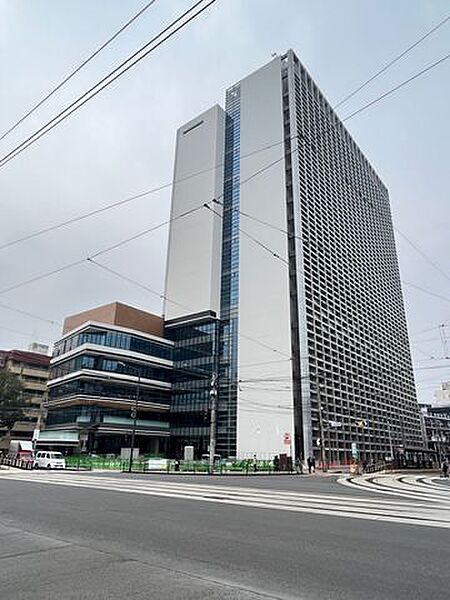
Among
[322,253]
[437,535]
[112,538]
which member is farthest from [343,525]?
[322,253]

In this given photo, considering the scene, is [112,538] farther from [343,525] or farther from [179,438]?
[179,438]

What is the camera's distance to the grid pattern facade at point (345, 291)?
68.6 meters


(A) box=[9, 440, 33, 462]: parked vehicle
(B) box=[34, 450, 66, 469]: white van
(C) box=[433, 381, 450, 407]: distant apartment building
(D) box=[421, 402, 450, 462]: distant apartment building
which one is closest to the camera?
(B) box=[34, 450, 66, 469]: white van

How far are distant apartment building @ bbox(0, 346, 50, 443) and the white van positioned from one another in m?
37.1

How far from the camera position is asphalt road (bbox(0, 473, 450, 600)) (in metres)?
4.59

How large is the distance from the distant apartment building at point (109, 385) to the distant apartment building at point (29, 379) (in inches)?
321

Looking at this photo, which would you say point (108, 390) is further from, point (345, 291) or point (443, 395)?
point (443, 395)

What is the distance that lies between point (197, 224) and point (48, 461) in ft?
182

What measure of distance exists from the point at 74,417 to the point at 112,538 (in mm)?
59582

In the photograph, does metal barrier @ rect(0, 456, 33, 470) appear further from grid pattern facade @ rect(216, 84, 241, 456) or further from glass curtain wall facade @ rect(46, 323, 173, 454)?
grid pattern facade @ rect(216, 84, 241, 456)

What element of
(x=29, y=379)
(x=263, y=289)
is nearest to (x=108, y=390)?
(x=29, y=379)

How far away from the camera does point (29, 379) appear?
264 ft

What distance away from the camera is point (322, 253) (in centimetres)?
7750

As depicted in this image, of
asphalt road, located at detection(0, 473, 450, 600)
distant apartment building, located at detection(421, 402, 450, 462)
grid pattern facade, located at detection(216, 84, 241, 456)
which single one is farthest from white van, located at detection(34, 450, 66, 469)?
distant apartment building, located at detection(421, 402, 450, 462)
